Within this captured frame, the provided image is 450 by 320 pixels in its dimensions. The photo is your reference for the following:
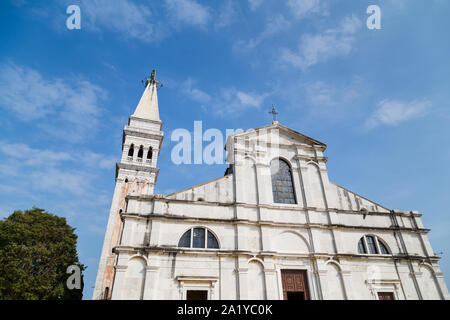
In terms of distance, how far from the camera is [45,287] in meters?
21.2

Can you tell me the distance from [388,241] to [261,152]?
381 inches

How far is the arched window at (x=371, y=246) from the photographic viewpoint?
1647 cm

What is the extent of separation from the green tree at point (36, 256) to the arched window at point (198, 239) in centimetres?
1471

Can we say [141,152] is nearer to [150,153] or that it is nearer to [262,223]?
[150,153]

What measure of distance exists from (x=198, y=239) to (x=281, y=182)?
681cm

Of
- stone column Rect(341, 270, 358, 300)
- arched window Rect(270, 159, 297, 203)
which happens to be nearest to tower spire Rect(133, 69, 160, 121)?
arched window Rect(270, 159, 297, 203)

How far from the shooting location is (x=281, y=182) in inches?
712

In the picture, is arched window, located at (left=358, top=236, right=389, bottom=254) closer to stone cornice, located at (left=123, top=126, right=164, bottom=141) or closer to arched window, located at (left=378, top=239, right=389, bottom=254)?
arched window, located at (left=378, top=239, right=389, bottom=254)

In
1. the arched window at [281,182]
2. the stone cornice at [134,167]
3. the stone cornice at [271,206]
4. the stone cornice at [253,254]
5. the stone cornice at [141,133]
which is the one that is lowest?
the stone cornice at [253,254]

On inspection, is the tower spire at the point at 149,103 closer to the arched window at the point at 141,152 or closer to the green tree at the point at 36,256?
the arched window at the point at 141,152

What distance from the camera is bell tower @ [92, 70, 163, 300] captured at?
23109mm

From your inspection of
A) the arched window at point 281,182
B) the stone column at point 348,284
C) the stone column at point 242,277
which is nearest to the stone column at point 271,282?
the stone column at point 242,277
